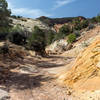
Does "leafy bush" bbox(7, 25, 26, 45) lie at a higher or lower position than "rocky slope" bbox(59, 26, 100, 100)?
higher

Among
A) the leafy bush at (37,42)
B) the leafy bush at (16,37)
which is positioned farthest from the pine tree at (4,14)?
the leafy bush at (16,37)

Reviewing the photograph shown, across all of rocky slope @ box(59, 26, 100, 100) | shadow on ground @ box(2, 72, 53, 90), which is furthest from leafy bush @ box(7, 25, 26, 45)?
rocky slope @ box(59, 26, 100, 100)

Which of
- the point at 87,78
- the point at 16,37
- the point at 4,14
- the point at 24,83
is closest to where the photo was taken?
the point at 87,78

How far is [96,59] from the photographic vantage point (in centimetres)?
838

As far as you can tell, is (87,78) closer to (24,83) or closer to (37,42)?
(24,83)

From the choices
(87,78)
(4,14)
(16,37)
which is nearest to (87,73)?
(87,78)

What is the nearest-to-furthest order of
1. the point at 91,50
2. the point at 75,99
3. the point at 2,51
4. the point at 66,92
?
the point at 75,99, the point at 66,92, the point at 91,50, the point at 2,51

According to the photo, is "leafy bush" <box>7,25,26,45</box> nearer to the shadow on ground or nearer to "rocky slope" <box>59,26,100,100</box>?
the shadow on ground

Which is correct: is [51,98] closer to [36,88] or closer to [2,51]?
[36,88]

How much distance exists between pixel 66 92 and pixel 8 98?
2.76m

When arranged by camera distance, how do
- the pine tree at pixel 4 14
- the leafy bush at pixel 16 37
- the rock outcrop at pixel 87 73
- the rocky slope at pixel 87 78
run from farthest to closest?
the leafy bush at pixel 16 37
the pine tree at pixel 4 14
the rock outcrop at pixel 87 73
the rocky slope at pixel 87 78

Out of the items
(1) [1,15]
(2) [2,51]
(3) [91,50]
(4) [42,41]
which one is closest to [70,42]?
(4) [42,41]

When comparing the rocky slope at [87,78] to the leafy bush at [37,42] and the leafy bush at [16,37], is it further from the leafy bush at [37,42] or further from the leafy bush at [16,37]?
the leafy bush at [16,37]

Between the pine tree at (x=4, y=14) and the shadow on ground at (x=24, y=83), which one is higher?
the pine tree at (x=4, y=14)
